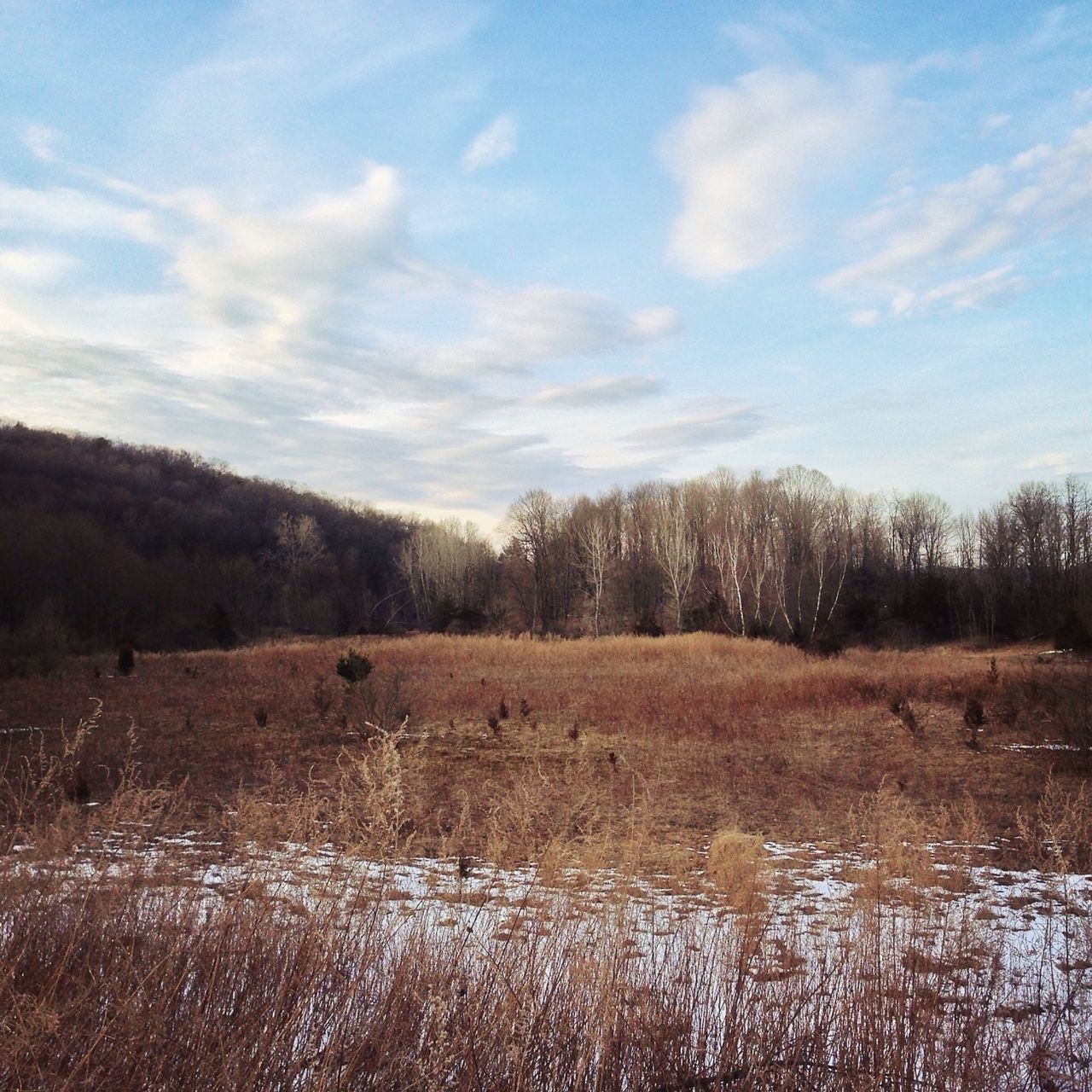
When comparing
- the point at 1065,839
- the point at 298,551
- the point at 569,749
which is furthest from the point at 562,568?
the point at 1065,839

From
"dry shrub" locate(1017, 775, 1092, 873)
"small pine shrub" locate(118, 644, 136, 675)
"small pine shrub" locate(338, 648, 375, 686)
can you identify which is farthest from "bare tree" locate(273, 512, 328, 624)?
"dry shrub" locate(1017, 775, 1092, 873)

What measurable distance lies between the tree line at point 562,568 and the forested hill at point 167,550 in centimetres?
17

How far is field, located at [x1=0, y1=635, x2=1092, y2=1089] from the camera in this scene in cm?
310

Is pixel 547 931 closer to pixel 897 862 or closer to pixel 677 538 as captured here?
pixel 897 862

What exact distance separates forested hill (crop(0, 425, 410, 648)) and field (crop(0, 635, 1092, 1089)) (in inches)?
862

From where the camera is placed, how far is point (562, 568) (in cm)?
5738

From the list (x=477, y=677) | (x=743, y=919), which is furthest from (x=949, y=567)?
(x=743, y=919)

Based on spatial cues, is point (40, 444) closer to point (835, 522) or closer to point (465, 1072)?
point (835, 522)

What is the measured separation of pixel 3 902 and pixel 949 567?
5756 cm

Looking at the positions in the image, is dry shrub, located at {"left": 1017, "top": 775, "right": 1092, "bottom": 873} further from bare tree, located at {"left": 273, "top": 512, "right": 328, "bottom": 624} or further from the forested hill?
bare tree, located at {"left": 273, "top": 512, "right": 328, "bottom": 624}

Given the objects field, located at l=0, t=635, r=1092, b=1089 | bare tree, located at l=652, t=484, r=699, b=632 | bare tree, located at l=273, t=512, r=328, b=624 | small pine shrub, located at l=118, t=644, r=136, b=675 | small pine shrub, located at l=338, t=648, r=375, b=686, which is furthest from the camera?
bare tree, located at l=273, t=512, r=328, b=624

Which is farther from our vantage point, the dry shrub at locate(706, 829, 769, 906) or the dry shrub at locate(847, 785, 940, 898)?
the dry shrub at locate(706, 829, 769, 906)

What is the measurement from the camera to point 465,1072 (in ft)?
9.98

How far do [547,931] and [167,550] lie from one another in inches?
2412
